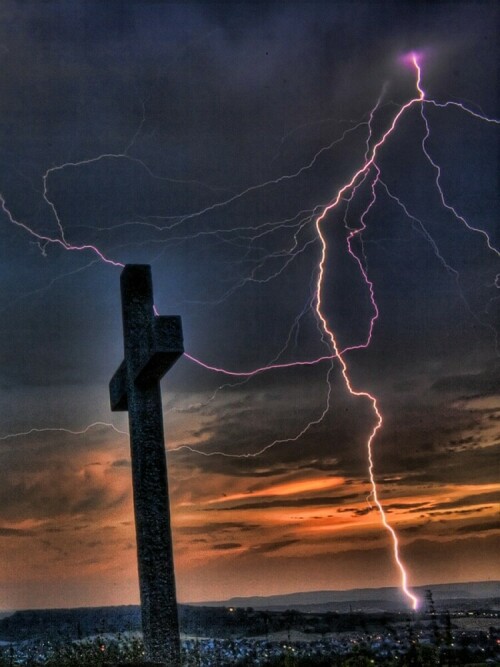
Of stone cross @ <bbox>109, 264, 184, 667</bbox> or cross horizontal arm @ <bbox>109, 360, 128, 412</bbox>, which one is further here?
cross horizontal arm @ <bbox>109, 360, 128, 412</bbox>

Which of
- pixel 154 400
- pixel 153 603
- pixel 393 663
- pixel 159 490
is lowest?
pixel 393 663

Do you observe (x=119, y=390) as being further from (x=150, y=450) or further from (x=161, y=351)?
(x=161, y=351)

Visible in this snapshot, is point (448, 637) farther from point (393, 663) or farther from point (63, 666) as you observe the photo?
point (63, 666)

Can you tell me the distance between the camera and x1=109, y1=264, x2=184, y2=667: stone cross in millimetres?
6406

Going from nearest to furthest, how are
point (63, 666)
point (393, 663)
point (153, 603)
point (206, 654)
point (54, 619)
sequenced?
point (153, 603), point (393, 663), point (63, 666), point (206, 654), point (54, 619)

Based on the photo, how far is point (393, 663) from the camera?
7.49m

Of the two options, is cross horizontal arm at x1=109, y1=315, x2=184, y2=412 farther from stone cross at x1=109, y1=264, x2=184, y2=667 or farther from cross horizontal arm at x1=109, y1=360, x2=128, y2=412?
cross horizontal arm at x1=109, y1=360, x2=128, y2=412

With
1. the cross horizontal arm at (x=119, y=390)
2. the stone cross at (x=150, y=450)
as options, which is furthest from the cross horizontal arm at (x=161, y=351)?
the cross horizontal arm at (x=119, y=390)

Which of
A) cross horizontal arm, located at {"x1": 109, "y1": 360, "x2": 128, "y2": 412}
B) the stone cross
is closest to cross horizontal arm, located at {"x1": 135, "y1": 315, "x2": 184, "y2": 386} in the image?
the stone cross

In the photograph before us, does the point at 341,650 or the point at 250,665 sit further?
the point at 341,650

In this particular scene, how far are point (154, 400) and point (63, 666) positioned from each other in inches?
138

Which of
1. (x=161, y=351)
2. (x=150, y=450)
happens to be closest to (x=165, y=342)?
(x=161, y=351)

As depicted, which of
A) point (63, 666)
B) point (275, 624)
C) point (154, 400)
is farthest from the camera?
point (275, 624)

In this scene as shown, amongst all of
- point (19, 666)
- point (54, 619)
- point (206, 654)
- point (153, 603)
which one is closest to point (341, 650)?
point (206, 654)
